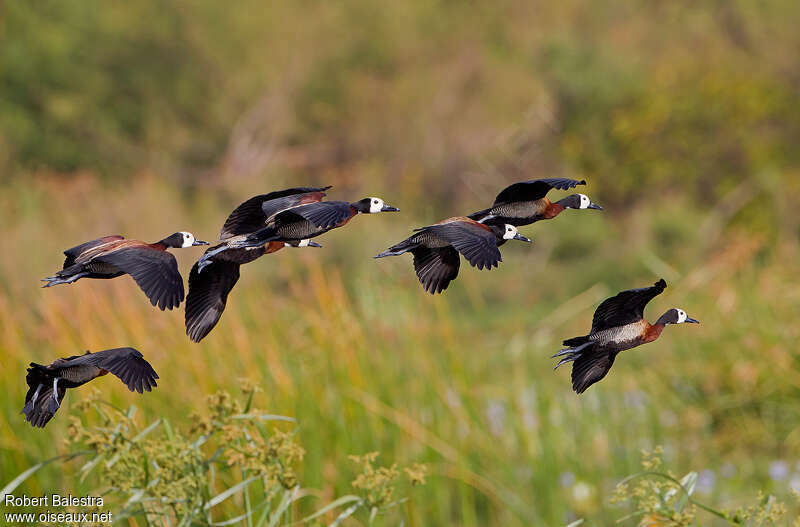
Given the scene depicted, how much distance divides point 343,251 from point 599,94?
9.64 metres

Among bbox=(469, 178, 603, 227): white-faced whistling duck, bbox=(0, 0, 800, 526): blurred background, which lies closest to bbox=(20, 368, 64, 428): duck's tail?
bbox=(469, 178, 603, 227): white-faced whistling duck

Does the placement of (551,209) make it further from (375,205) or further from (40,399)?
(40,399)

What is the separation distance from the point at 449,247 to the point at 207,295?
0.69 ft

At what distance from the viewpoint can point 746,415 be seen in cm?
570

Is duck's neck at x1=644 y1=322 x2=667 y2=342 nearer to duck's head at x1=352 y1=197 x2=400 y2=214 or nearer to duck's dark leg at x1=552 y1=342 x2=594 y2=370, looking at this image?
duck's dark leg at x1=552 y1=342 x2=594 y2=370

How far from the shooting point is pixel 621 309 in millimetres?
715

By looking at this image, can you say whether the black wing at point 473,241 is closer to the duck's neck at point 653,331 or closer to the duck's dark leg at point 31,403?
the duck's neck at point 653,331

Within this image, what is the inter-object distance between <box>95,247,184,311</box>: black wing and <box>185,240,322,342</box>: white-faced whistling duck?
60mm

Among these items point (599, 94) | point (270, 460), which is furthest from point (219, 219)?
point (270, 460)

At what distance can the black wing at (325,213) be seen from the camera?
2.11 ft

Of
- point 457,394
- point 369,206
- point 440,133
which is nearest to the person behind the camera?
point 369,206

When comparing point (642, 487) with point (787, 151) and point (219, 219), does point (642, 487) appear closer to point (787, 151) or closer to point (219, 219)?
point (219, 219)

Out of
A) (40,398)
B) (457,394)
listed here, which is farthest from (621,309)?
(457,394)

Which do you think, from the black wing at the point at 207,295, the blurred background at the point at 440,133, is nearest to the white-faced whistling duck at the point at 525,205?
the black wing at the point at 207,295
